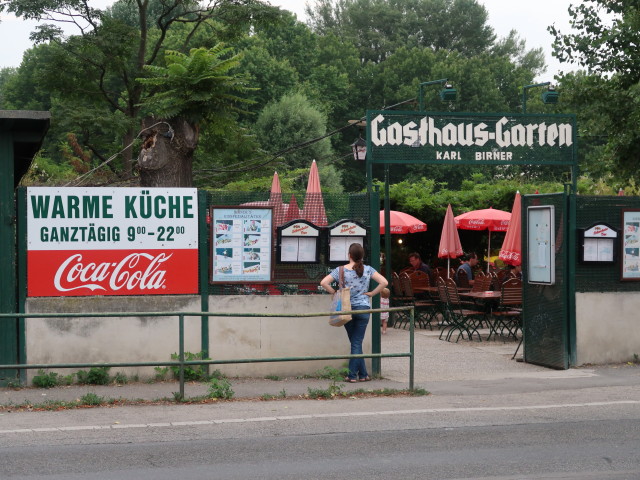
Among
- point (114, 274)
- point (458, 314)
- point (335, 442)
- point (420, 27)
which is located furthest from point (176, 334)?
point (420, 27)

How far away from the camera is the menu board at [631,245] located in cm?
1315

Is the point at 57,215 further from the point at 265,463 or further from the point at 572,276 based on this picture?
the point at 572,276

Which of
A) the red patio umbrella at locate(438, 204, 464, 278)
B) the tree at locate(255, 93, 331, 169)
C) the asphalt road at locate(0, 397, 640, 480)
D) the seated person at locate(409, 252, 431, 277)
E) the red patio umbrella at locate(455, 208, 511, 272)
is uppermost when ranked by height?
the tree at locate(255, 93, 331, 169)

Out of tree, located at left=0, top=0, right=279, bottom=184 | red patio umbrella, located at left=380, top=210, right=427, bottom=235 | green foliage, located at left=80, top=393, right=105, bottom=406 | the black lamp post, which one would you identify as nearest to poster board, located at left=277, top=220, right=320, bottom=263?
green foliage, located at left=80, top=393, right=105, bottom=406

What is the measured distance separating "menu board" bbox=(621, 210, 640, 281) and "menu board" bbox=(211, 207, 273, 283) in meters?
5.12

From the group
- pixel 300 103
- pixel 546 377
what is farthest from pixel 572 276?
pixel 300 103

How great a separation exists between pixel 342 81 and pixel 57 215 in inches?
1939

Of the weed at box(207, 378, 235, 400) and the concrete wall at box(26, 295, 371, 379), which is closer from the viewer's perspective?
the weed at box(207, 378, 235, 400)

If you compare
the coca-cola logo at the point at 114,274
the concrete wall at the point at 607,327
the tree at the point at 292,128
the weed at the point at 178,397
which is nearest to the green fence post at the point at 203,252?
the coca-cola logo at the point at 114,274

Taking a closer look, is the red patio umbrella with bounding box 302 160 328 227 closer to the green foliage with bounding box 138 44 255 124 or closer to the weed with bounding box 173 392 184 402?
the weed with bounding box 173 392 184 402

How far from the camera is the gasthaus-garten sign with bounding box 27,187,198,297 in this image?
36.6 feet

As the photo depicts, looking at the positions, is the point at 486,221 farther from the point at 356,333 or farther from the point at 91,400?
the point at 91,400

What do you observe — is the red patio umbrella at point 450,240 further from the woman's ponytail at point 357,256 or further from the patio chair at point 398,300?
the woman's ponytail at point 357,256

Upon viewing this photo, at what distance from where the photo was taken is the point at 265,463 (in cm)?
720
